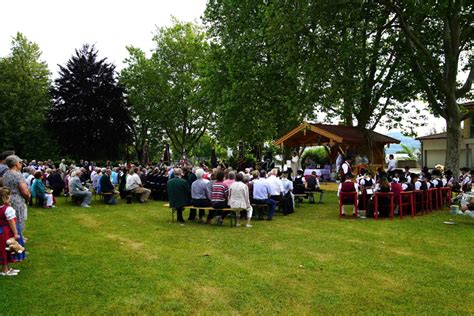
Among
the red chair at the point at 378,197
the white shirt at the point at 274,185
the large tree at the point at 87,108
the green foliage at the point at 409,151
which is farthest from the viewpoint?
the green foliage at the point at 409,151

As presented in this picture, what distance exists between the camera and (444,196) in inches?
612

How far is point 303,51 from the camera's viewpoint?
1888 cm

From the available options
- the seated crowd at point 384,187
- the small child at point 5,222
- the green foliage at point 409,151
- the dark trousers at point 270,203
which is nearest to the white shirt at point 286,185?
the dark trousers at point 270,203

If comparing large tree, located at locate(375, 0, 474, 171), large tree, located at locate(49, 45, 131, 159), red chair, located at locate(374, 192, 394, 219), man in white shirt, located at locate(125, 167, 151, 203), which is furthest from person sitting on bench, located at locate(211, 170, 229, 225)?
large tree, located at locate(49, 45, 131, 159)

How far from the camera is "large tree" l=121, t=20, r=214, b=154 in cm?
4094

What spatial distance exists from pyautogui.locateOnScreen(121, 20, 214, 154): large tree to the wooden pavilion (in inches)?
630

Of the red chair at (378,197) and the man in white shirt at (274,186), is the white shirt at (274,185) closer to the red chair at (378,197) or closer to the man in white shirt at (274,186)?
the man in white shirt at (274,186)

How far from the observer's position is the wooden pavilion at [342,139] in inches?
920

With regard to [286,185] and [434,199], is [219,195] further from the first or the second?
[434,199]

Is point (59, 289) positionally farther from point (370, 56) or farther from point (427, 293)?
point (370, 56)

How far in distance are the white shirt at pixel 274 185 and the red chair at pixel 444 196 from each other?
590 cm

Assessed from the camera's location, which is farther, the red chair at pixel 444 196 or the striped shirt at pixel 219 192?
the red chair at pixel 444 196

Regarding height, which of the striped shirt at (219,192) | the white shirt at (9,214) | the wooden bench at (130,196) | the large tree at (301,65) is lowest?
the wooden bench at (130,196)

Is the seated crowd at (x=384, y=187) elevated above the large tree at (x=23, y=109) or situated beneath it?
situated beneath
